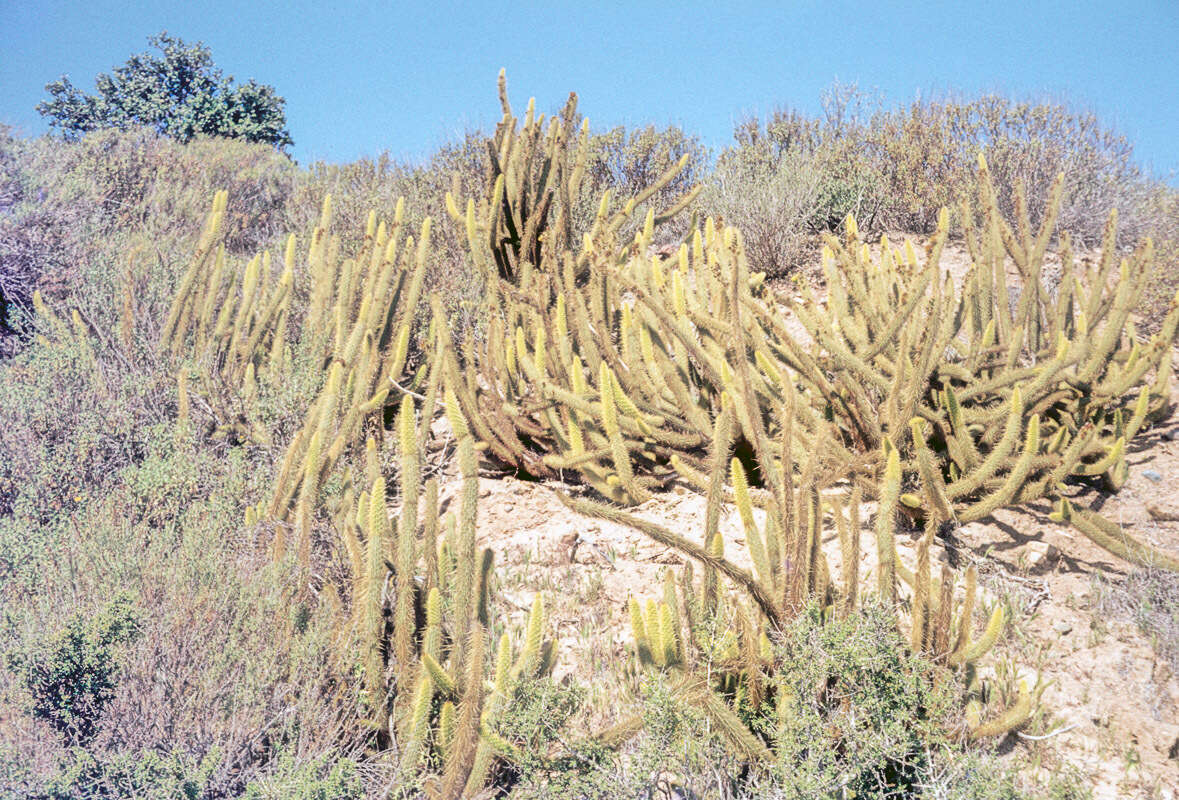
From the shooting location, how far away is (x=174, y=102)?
16.1 meters

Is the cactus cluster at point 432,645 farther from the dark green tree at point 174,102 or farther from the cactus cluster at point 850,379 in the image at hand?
the dark green tree at point 174,102

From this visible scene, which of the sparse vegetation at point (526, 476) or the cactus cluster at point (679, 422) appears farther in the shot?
the cactus cluster at point (679, 422)

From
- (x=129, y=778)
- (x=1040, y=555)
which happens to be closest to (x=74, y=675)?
(x=129, y=778)

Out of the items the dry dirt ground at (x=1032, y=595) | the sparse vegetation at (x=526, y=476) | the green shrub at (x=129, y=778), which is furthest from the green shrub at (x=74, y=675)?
the dry dirt ground at (x=1032, y=595)

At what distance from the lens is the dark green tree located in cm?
1566

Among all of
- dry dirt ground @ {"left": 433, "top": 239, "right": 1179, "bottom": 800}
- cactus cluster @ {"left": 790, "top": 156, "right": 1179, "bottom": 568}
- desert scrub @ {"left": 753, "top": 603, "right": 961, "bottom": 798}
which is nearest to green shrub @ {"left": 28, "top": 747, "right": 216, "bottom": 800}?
dry dirt ground @ {"left": 433, "top": 239, "right": 1179, "bottom": 800}

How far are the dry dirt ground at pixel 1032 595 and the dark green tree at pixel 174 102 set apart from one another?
14.2m

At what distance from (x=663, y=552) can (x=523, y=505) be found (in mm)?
908

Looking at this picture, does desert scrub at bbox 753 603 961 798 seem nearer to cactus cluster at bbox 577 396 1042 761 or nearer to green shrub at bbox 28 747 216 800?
cactus cluster at bbox 577 396 1042 761

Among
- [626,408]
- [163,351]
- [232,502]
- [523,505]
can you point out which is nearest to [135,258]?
[163,351]

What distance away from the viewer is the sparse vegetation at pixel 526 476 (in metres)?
2.44

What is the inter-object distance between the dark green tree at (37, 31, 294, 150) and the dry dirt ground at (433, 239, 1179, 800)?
14229mm

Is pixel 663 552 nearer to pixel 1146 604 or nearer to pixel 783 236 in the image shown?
pixel 1146 604

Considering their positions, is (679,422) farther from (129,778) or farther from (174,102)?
(174,102)
